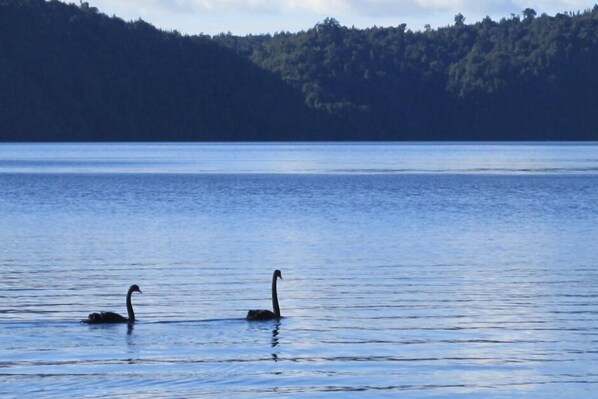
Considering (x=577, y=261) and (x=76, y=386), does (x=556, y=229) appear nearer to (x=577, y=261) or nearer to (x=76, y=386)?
(x=577, y=261)

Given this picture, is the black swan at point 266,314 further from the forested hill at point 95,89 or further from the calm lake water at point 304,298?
the forested hill at point 95,89

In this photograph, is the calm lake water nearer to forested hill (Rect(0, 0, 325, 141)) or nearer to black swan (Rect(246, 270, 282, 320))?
black swan (Rect(246, 270, 282, 320))

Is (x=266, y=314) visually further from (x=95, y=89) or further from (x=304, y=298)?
(x=95, y=89)

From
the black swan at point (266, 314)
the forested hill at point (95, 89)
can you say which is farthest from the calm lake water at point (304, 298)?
the forested hill at point (95, 89)

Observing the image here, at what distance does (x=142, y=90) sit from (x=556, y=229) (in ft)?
503

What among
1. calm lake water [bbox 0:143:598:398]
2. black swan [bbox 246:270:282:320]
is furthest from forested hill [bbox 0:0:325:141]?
black swan [bbox 246:270:282:320]

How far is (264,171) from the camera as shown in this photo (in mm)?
93188

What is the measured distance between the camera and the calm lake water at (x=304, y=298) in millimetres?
17188

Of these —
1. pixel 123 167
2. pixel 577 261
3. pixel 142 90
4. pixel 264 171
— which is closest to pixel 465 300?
pixel 577 261

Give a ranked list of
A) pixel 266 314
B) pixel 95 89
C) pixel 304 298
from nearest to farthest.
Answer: pixel 266 314 → pixel 304 298 → pixel 95 89

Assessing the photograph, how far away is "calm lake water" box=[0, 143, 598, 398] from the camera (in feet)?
56.4

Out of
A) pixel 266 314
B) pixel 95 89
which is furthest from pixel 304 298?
pixel 95 89

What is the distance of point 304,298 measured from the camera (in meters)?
24.8

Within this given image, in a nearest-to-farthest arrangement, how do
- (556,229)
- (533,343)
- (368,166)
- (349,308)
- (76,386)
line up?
1. (76,386)
2. (533,343)
3. (349,308)
4. (556,229)
5. (368,166)
